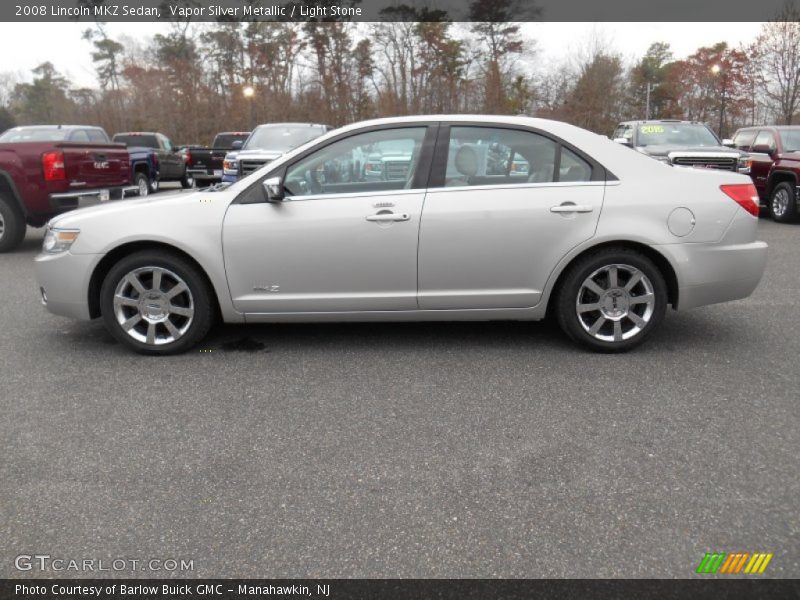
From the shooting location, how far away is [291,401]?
3.88 meters

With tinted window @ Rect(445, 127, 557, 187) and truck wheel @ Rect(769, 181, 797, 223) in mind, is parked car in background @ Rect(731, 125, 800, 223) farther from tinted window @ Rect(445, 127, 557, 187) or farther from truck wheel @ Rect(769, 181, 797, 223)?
tinted window @ Rect(445, 127, 557, 187)

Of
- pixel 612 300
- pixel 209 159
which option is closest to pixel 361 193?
pixel 612 300

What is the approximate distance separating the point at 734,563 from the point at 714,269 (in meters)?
2.72

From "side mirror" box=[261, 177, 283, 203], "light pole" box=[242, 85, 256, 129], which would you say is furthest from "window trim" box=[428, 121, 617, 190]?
"light pole" box=[242, 85, 256, 129]

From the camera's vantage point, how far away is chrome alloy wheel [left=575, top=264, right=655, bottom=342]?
4.59m

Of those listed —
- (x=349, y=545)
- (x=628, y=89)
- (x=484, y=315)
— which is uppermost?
(x=628, y=89)

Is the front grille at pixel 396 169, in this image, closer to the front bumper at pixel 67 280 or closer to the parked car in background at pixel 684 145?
the front bumper at pixel 67 280

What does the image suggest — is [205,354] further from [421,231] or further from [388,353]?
[421,231]

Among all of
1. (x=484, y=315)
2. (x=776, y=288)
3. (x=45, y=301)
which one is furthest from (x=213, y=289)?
(x=776, y=288)

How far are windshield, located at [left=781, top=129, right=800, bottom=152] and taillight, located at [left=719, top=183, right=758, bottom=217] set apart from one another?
9986mm

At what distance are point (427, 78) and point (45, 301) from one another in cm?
3216

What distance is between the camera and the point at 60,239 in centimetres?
473

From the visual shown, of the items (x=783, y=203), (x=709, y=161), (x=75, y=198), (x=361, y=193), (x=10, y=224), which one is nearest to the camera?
(x=361, y=193)
